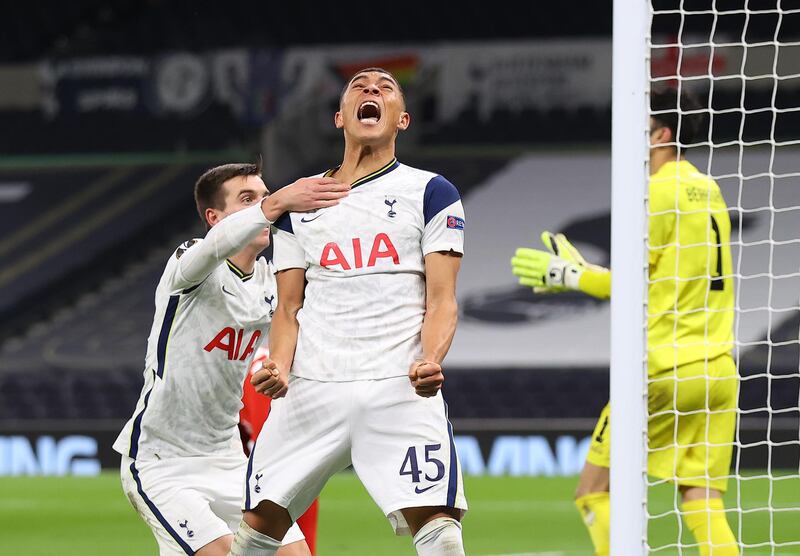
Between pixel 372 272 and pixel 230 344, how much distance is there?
79 centimetres

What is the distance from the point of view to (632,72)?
3.94 metres

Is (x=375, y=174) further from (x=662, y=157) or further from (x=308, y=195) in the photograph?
(x=662, y=157)

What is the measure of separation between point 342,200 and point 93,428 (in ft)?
27.5

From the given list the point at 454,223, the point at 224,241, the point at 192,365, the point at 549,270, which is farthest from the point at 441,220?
the point at 549,270

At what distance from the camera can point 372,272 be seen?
392 cm

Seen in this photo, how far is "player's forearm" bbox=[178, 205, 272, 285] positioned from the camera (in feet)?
13.1

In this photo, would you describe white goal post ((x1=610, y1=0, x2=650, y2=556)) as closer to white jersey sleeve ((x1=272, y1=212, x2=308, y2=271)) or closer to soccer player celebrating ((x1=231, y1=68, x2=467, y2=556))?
soccer player celebrating ((x1=231, y1=68, x2=467, y2=556))

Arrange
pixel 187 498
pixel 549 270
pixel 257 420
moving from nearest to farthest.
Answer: pixel 187 498 < pixel 549 270 < pixel 257 420

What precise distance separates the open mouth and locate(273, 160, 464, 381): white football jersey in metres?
0.17

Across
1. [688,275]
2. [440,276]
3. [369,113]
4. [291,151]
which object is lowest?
[291,151]

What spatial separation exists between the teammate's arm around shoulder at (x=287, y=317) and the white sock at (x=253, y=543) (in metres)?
0.47

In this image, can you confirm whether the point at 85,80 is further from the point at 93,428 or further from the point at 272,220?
the point at 272,220

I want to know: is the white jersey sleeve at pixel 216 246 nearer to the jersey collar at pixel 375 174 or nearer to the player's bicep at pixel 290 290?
the player's bicep at pixel 290 290

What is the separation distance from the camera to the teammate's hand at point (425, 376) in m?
3.68
